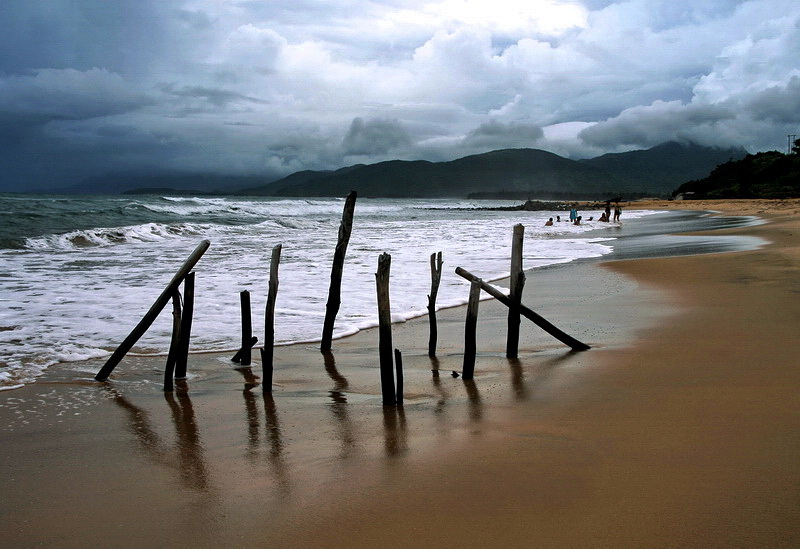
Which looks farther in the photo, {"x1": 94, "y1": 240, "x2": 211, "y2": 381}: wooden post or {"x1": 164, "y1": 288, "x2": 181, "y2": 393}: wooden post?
{"x1": 94, "y1": 240, "x2": 211, "y2": 381}: wooden post

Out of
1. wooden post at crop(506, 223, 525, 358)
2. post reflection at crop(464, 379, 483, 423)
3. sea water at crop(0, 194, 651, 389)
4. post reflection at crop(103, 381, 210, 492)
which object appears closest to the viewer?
post reflection at crop(103, 381, 210, 492)

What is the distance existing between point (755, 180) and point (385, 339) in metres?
83.1

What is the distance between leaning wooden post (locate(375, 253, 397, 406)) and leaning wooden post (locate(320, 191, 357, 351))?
90.7 inches

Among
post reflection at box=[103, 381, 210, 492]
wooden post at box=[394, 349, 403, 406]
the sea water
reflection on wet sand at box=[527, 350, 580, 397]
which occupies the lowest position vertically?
the sea water

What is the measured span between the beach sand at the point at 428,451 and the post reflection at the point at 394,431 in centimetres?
2

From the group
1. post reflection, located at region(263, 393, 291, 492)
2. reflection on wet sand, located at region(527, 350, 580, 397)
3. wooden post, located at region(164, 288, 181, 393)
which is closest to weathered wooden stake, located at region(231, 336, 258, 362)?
wooden post, located at region(164, 288, 181, 393)

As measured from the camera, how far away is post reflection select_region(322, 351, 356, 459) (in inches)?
177

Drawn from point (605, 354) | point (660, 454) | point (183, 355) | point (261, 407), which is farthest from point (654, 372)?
point (183, 355)

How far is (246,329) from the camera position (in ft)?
22.7

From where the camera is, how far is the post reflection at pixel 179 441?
4.06 meters

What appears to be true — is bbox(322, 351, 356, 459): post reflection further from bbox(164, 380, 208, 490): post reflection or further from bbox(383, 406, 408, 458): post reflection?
bbox(164, 380, 208, 490): post reflection

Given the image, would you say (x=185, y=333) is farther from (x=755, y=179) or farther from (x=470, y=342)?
(x=755, y=179)

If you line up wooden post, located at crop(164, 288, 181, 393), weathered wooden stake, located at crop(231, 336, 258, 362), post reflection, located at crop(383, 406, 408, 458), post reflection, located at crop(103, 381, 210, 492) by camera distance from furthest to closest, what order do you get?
weathered wooden stake, located at crop(231, 336, 258, 362), wooden post, located at crop(164, 288, 181, 393), post reflection, located at crop(383, 406, 408, 458), post reflection, located at crop(103, 381, 210, 492)

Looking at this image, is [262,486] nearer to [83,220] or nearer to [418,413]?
[418,413]
